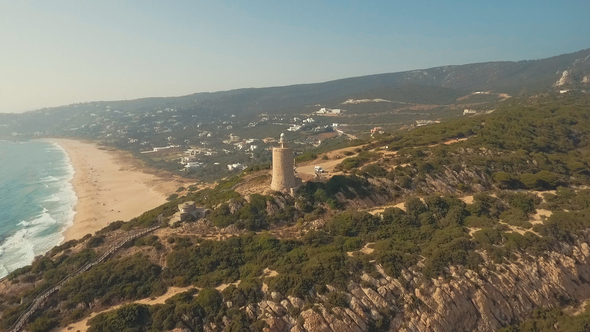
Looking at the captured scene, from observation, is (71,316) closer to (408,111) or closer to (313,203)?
(313,203)

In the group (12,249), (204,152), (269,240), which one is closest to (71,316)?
(269,240)

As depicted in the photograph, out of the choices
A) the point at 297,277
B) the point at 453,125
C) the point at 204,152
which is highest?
the point at 453,125

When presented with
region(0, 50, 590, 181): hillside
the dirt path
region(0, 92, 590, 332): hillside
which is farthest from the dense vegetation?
the dirt path

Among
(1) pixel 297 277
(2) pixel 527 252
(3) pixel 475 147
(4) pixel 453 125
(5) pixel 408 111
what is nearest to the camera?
(1) pixel 297 277

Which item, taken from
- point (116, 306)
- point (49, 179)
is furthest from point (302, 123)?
point (116, 306)

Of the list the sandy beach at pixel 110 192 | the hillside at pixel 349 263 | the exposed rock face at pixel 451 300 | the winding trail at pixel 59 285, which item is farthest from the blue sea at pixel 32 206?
the exposed rock face at pixel 451 300

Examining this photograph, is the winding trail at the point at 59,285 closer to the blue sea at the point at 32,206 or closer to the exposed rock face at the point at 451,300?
the exposed rock face at the point at 451,300

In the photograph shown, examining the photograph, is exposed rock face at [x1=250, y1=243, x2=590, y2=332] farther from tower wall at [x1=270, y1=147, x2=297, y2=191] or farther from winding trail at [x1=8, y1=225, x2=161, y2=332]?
winding trail at [x1=8, y1=225, x2=161, y2=332]
